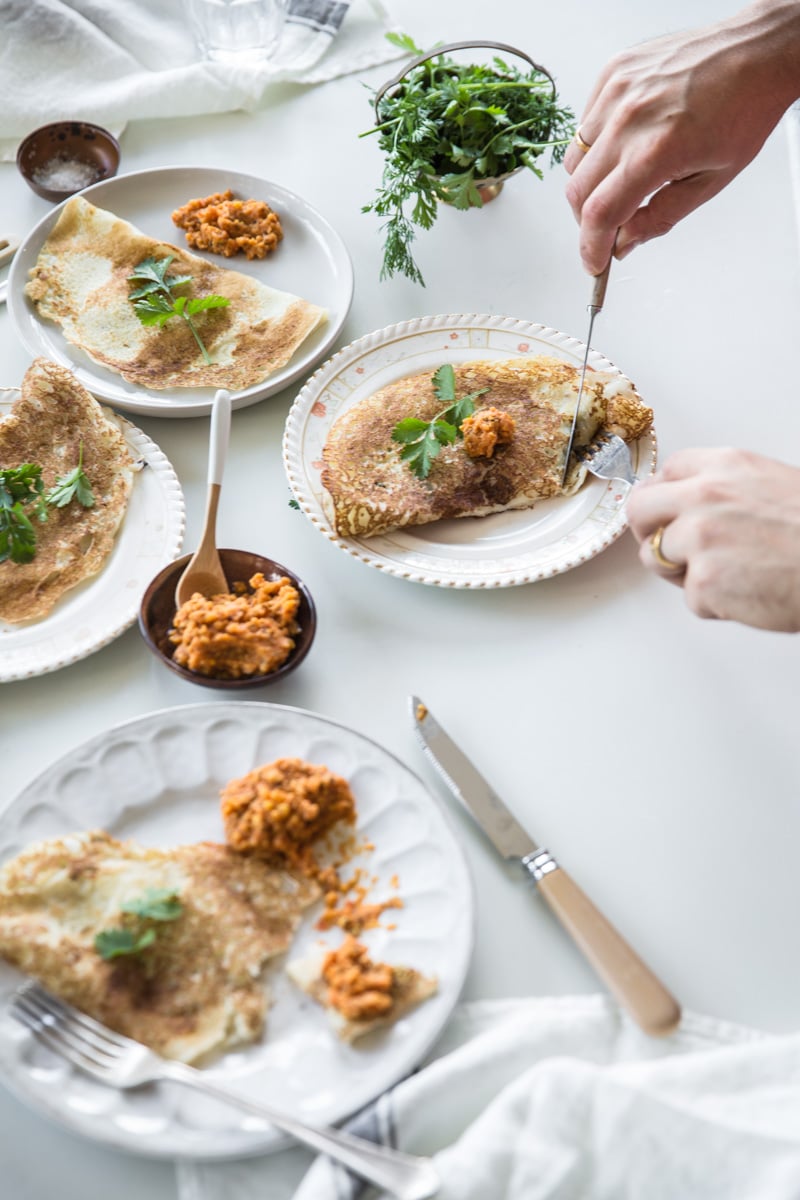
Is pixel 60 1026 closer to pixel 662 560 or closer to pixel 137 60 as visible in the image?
pixel 662 560

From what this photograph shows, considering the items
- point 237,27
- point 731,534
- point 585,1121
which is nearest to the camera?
point 585,1121

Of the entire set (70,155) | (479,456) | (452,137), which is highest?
(70,155)

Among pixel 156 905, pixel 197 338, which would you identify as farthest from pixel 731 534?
pixel 197 338

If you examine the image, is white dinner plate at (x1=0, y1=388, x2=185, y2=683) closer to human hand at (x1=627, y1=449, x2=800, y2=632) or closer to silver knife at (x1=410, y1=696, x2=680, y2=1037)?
silver knife at (x1=410, y1=696, x2=680, y2=1037)

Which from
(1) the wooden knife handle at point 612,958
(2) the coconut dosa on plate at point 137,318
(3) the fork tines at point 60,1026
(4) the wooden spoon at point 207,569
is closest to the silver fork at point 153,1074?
(3) the fork tines at point 60,1026

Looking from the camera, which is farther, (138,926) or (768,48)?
(768,48)

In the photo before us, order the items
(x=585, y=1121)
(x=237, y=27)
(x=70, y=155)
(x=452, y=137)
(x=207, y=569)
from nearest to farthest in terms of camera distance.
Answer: (x=585, y=1121) < (x=207, y=569) < (x=452, y=137) < (x=70, y=155) < (x=237, y=27)
